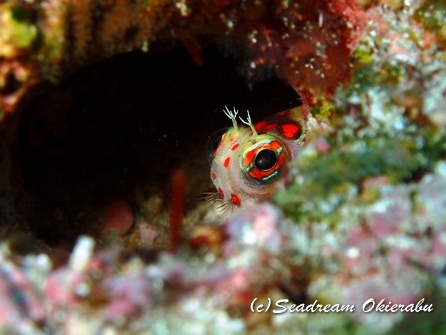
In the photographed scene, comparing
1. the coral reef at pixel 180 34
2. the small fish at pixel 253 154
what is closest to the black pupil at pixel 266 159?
the small fish at pixel 253 154

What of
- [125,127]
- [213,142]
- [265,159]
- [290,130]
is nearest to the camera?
[265,159]

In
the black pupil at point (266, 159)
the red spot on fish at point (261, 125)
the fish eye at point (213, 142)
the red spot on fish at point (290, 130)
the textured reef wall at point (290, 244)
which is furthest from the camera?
the fish eye at point (213, 142)

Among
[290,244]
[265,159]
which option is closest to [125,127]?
[265,159]

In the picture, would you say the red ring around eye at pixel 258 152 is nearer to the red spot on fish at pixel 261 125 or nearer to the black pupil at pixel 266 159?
the black pupil at pixel 266 159

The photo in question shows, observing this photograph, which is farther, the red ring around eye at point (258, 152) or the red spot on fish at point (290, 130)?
the red spot on fish at point (290, 130)

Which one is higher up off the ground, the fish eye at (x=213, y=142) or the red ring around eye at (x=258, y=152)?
the fish eye at (x=213, y=142)

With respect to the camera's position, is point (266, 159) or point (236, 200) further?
point (236, 200)

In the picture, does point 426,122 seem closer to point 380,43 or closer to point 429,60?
point 429,60

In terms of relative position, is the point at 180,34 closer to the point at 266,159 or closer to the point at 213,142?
the point at 266,159
